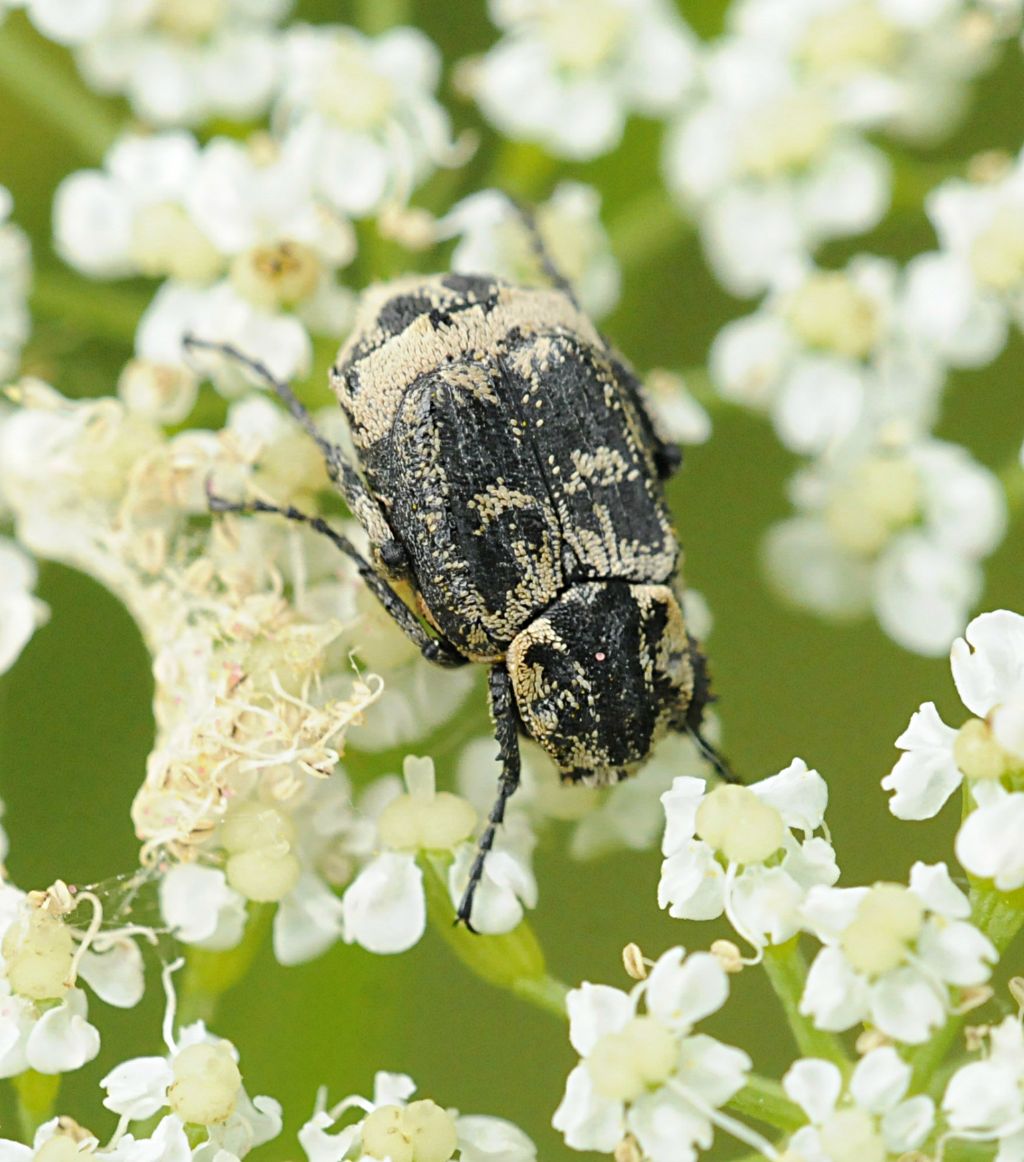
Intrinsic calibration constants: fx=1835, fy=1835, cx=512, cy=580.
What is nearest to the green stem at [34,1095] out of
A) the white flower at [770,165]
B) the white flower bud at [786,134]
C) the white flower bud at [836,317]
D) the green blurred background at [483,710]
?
the green blurred background at [483,710]

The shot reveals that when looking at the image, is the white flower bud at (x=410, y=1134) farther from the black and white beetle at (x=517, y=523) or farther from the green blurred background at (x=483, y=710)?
the black and white beetle at (x=517, y=523)

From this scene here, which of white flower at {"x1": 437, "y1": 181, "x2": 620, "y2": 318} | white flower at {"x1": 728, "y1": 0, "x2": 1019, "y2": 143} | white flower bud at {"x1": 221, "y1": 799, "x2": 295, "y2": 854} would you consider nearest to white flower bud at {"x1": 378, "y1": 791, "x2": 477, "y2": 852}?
white flower bud at {"x1": 221, "y1": 799, "x2": 295, "y2": 854}

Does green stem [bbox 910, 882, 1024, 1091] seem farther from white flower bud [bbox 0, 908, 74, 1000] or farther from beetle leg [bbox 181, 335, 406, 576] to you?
white flower bud [bbox 0, 908, 74, 1000]

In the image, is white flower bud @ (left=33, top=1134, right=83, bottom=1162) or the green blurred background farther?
the green blurred background

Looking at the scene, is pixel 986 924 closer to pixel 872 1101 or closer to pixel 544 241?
pixel 872 1101

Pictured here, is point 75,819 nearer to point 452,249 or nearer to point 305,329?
point 305,329
